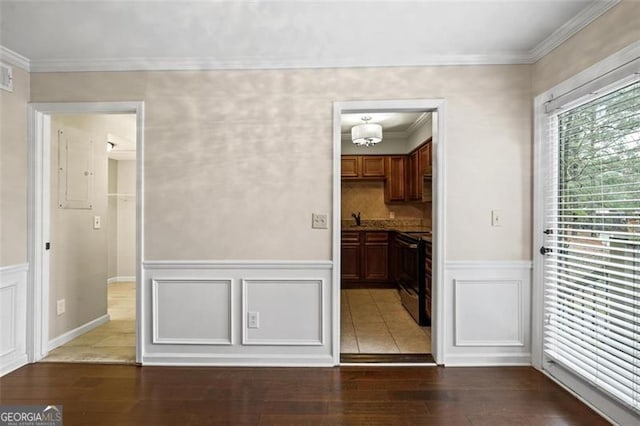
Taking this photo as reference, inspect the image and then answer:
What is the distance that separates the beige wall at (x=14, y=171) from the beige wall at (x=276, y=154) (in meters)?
0.79

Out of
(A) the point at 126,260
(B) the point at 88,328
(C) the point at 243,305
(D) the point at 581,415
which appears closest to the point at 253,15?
(C) the point at 243,305

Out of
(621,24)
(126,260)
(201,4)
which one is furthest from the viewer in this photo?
(126,260)

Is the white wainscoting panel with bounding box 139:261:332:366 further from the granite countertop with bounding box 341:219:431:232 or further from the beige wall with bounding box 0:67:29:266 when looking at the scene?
the granite countertop with bounding box 341:219:431:232

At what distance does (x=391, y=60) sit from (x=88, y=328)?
3.92 metres

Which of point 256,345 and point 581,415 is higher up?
point 256,345

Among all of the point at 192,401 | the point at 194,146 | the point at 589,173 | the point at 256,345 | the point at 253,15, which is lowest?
the point at 192,401

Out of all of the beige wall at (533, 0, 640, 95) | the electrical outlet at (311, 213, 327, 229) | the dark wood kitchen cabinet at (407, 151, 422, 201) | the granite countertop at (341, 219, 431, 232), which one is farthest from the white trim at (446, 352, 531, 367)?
the granite countertop at (341, 219, 431, 232)

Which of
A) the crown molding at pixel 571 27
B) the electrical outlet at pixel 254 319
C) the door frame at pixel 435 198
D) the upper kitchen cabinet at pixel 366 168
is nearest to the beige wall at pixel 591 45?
the crown molding at pixel 571 27

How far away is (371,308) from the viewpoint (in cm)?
437

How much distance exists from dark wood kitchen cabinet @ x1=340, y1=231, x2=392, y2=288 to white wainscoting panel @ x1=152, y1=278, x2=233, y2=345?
3155mm

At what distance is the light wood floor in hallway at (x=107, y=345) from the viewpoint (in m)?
2.84

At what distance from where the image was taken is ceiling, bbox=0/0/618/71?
6.76 feet

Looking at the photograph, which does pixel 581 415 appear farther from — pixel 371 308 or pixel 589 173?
pixel 371 308

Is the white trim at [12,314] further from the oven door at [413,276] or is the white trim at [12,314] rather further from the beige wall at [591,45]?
the beige wall at [591,45]
